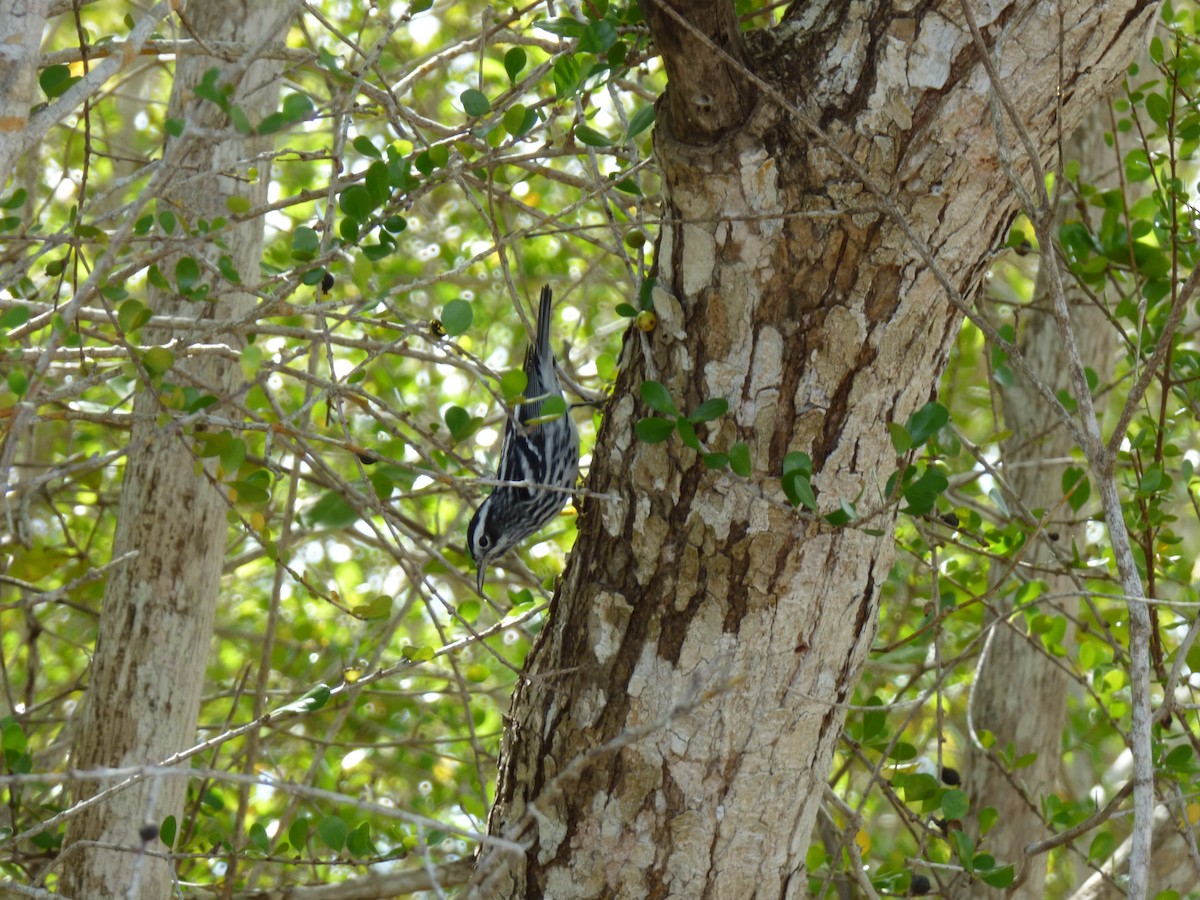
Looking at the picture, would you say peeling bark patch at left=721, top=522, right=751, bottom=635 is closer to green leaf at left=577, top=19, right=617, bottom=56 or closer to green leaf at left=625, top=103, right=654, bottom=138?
green leaf at left=625, top=103, right=654, bottom=138

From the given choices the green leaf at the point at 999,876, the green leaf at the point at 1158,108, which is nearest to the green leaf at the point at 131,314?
the green leaf at the point at 999,876

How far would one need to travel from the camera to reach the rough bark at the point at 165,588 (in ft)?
10.9

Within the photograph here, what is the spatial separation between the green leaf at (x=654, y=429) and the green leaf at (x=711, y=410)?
5 centimetres

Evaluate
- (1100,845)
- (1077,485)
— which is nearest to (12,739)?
(1077,485)

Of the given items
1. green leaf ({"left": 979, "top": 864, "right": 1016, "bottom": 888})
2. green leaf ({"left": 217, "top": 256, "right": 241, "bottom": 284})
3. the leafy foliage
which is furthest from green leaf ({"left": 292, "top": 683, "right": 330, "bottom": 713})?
green leaf ({"left": 979, "top": 864, "right": 1016, "bottom": 888})

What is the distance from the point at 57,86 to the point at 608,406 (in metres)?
1.28

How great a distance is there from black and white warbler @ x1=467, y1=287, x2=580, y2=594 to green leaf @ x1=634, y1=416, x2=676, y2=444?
152 centimetres

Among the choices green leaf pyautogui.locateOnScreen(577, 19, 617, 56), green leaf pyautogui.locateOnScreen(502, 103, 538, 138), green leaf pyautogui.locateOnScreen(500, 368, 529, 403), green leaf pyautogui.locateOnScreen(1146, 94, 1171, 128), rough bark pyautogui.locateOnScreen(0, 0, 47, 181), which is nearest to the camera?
rough bark pyautogui.locateOnScreen(0, 0, 47, 181)

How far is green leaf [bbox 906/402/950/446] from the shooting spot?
2094mm

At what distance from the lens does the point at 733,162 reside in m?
2.15

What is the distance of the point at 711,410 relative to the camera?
2137mm

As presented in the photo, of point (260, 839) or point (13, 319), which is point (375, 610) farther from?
point (13, 319)

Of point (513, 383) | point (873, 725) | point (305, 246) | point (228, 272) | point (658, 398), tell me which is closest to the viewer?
point (658, 398)

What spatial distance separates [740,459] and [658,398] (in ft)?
0.63
